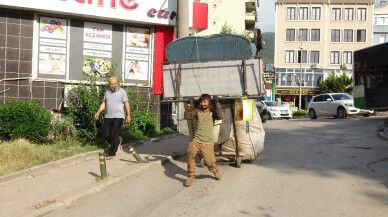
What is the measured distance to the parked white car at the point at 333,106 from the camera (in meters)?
29.7

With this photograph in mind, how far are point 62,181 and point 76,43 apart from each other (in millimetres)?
6591

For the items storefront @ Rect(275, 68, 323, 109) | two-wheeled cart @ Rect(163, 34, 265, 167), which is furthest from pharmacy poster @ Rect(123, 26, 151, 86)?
storefront @ Rect(275, 68, 323, 109)

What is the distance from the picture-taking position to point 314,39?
7081 centimetres

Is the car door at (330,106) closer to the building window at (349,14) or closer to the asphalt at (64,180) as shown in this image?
the asphalt at (64,180)

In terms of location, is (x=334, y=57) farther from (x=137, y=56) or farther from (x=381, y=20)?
(x=137, y=56)

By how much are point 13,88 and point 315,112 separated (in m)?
22.7

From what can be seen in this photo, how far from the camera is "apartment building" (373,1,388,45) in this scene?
71.9 m

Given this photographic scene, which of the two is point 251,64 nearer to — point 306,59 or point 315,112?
point 315,112

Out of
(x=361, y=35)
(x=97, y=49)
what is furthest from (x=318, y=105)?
(x=361, y=35)

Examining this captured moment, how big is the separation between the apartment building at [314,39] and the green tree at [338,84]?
439 cm

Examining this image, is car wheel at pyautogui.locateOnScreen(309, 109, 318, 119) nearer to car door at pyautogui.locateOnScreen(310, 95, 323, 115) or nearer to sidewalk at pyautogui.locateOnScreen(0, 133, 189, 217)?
car door at pyautogui.locateOnScreen(310, 95, 323, 115)

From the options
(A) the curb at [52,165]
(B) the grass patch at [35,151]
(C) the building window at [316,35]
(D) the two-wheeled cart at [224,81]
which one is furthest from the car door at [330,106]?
(C) the building window at [316,35]

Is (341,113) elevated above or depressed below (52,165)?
above

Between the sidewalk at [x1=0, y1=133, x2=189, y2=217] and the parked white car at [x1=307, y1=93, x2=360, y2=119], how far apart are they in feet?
67.4
